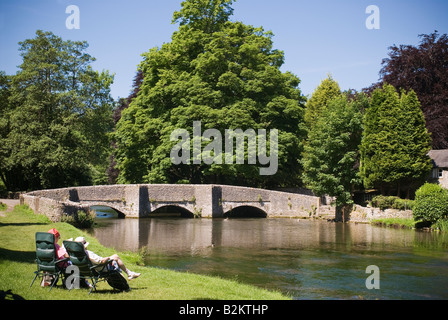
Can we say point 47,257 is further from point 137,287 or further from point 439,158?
point 439,158

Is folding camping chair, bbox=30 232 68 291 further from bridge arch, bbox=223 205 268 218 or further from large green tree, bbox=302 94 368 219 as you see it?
bridge arch, bbox=223 205 268 218

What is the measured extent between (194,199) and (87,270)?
2592 cm

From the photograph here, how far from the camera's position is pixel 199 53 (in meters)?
41.5

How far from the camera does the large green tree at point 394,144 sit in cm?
3281

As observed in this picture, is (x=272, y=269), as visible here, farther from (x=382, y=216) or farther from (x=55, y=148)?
(x=55, y=148)

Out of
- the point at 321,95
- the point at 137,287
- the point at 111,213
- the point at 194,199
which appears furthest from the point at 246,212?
the point at 137,287

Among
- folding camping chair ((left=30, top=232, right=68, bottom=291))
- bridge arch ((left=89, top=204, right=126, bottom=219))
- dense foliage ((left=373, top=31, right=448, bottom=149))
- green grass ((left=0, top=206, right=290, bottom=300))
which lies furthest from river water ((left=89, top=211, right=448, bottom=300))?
dense foliage ((left=373, top=31, right=448, bottom=149))

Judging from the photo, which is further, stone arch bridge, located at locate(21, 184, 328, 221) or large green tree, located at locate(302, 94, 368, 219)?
stone arch bridge, located at locate(21, 184, 328, 221)

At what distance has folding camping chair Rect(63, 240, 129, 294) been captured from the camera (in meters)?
10.4

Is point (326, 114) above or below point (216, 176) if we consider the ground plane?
above

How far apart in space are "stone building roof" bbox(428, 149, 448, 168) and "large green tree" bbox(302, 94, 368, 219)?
16.7 ft
